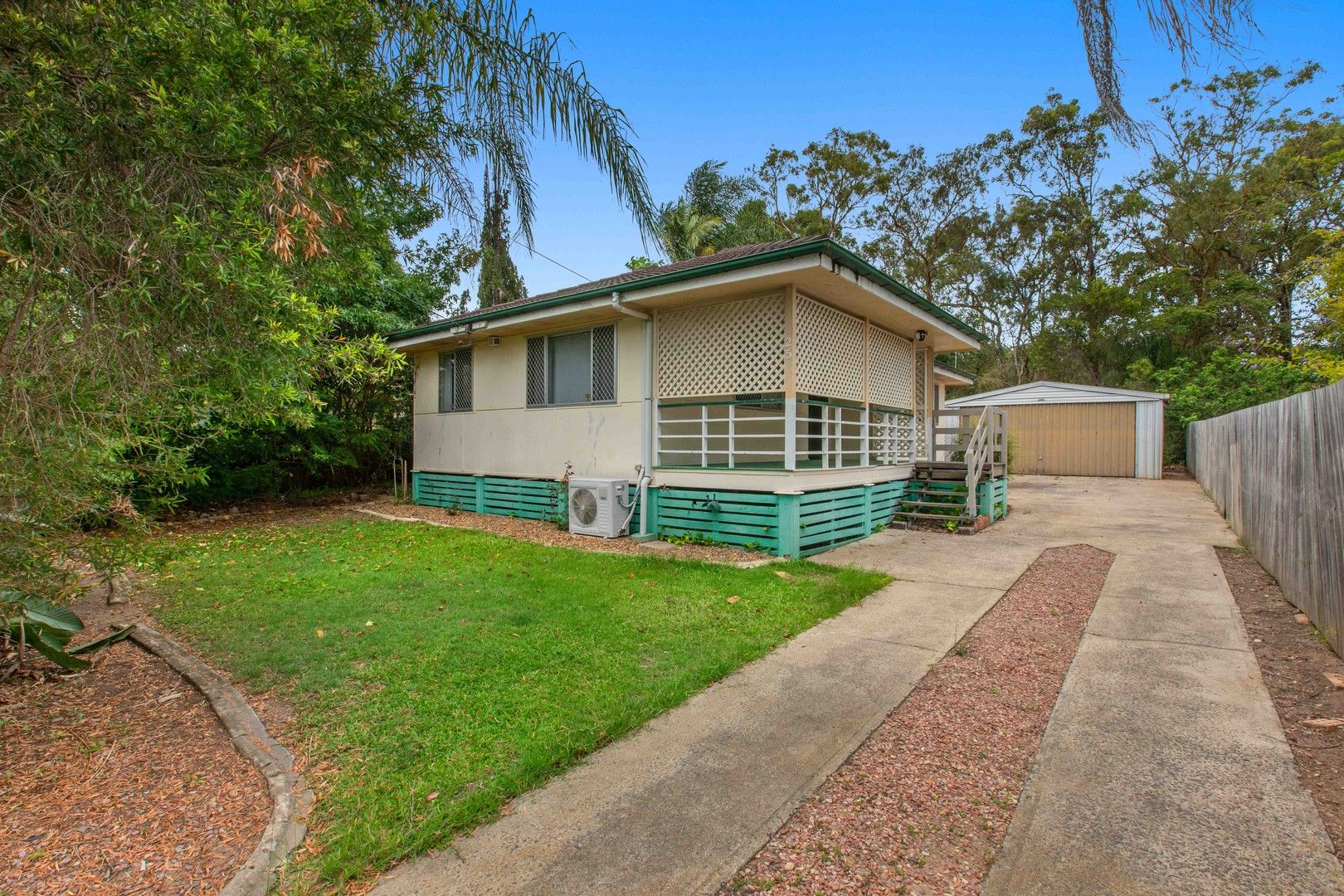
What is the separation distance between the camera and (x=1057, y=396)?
19.5m

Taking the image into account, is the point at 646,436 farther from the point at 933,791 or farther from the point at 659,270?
the point at 933,791

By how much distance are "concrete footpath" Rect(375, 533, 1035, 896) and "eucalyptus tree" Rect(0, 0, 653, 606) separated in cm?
213

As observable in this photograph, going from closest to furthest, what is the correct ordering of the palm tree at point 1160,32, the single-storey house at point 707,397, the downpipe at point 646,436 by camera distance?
1. the palm tree at point 1160,32
2. the single-storey house at point 707,397
3. the downpipe at point 646,436

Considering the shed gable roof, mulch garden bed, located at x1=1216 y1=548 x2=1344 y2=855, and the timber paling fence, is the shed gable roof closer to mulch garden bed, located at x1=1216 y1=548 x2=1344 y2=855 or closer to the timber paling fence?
the timber paling fence

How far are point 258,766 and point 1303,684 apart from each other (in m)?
5.40

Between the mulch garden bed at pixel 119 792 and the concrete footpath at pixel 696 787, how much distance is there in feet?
2.46

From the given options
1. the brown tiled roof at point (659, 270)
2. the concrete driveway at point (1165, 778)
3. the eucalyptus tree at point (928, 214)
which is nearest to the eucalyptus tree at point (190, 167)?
the concrete driveway at point (1165, 778)

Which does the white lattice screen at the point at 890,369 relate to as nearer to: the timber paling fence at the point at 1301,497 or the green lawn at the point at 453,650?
the green lawn at the point at 453,650

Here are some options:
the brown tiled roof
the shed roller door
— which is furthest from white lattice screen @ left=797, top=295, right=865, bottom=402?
the shed roller door

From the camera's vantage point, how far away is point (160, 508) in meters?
3.38

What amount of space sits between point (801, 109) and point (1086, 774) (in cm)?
376

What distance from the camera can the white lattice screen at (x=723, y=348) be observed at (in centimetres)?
750

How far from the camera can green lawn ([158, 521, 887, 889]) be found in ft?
7.98

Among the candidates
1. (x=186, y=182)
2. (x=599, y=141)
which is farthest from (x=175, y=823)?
(x=599, y=141)
